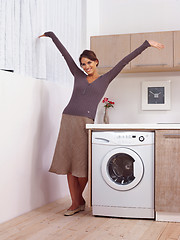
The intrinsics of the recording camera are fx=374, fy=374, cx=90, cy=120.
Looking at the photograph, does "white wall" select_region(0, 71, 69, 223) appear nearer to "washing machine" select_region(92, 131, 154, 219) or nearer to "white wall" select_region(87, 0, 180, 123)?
"washing machine" select_region(92, 131, 154, 219)

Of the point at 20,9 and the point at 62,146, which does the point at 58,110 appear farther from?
the point at 20,9

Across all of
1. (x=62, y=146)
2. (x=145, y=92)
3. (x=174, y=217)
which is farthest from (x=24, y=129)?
(x=145, y=92)

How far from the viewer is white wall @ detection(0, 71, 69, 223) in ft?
9.44

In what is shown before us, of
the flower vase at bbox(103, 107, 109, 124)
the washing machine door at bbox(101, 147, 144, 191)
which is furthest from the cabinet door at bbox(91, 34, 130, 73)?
the washing machine door at bbox(101, 147, 144, 191)

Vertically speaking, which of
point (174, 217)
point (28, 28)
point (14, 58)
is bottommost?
point (174, 217)

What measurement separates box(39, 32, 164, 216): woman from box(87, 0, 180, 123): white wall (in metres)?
1.37

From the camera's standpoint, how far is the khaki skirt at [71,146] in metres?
3.12

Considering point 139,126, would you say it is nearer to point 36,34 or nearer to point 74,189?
point 74,189

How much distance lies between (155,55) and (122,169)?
1629 millimetres

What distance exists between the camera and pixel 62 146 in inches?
124

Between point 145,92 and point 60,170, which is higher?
point 145,92

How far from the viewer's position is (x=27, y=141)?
318 cm

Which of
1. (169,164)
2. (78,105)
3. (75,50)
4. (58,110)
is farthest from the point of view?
(75,50)

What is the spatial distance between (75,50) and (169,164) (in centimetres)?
192
